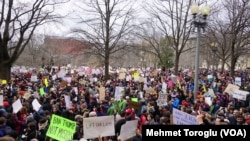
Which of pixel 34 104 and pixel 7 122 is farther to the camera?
pixel 34 104

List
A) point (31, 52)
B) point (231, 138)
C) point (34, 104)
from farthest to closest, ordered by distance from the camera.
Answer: point (31, 52), point (34, 104), point (231, 138)

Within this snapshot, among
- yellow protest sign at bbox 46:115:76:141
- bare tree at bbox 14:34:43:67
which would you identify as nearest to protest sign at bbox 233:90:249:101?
yellow protest sign at bbox 46:115:76:141

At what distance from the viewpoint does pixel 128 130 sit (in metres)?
8.23

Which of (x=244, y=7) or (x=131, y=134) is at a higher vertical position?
(x=244, y=7)

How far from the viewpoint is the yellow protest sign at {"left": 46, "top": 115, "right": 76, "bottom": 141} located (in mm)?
7992

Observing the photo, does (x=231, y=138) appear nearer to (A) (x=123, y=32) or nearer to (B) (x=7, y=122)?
(B) (x=7, y=122)

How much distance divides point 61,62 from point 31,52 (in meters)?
9.06

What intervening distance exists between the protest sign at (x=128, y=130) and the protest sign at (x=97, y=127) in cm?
31

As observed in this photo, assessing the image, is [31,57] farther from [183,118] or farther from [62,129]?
[183,118]

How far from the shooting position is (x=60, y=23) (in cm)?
3091

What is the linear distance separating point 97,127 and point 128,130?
676 millimetres

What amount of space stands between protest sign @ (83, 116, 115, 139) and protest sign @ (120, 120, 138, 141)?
0.31 m

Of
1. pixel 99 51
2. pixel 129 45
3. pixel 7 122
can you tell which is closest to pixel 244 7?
pixel 129 45

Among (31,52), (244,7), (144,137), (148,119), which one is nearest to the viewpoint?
(144,137)
